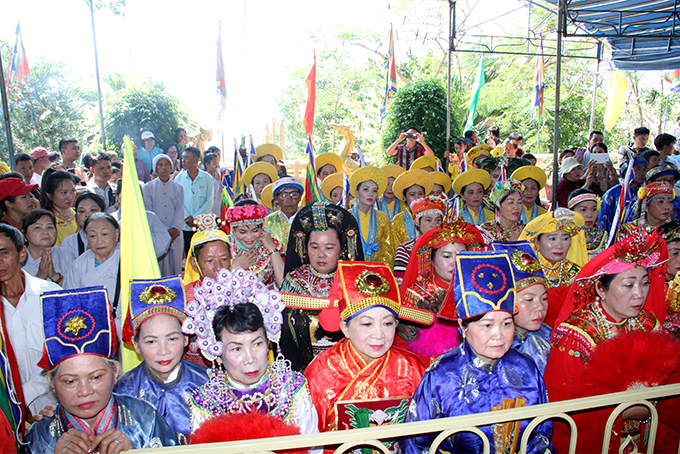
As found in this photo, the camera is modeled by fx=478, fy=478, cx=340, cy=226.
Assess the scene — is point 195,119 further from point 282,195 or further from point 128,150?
point 128,150

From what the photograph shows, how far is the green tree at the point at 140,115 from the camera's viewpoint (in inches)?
605

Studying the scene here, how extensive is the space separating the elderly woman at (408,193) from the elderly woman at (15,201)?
3.96 meters

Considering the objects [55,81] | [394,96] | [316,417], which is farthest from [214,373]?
[55,81]

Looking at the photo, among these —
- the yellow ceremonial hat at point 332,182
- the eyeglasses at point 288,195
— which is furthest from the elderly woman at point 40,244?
the yellow ceremonial hat at point 332,182

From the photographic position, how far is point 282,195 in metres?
5.62

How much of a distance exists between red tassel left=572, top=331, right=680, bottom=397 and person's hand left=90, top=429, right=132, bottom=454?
2.14m

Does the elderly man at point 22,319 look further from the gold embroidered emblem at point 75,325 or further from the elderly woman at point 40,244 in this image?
the gold embroidered emblem at point 75,325

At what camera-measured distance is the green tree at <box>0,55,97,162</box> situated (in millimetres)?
23875

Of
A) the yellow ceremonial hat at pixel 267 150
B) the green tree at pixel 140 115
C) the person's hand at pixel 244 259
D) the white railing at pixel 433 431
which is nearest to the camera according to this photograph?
the white railing at pixel 433 431

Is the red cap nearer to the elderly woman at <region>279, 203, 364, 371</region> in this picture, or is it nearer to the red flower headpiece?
the red flower headpiece

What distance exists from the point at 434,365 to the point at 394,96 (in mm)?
13109

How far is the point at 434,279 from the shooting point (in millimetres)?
3705

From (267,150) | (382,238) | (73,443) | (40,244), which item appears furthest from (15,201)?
(267,150)

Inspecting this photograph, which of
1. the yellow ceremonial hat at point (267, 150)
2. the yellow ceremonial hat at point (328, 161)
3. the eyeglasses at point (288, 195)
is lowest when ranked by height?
the eyeglasses at point (288, 195)
